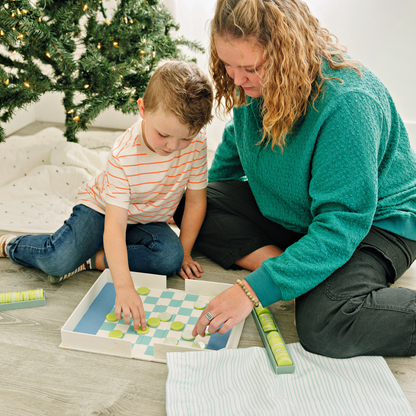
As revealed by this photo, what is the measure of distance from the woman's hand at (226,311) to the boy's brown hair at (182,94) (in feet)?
1.27

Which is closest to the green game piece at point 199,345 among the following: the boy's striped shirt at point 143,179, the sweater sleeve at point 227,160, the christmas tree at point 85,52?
the boy's striped shirt at point 143,179

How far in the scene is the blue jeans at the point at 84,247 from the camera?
1.15m

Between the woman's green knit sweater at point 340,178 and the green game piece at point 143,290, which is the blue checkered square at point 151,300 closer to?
the green game piece at point 143,290

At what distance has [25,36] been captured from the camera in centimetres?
155

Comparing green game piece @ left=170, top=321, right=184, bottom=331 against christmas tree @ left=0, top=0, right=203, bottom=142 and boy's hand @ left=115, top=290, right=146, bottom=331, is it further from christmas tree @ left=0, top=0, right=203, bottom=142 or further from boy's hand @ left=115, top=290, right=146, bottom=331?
christmas tree @ left=0, top=0, right=203, bottom=142

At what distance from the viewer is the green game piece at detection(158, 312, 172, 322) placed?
41.0 inches

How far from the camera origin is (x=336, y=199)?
2.96 ft

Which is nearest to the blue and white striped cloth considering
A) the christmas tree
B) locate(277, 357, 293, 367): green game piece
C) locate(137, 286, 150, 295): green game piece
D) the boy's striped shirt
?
locate(277, 357, 293, 367): green game piece

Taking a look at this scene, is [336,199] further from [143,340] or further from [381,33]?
[381,33]

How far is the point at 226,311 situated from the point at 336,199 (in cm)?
33

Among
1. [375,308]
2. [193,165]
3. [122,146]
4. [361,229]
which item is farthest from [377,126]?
[122,146]

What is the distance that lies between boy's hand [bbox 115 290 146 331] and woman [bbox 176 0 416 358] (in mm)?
157

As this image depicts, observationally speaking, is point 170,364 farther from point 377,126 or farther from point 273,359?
point 377,126

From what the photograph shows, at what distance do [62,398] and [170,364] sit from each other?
22cm
